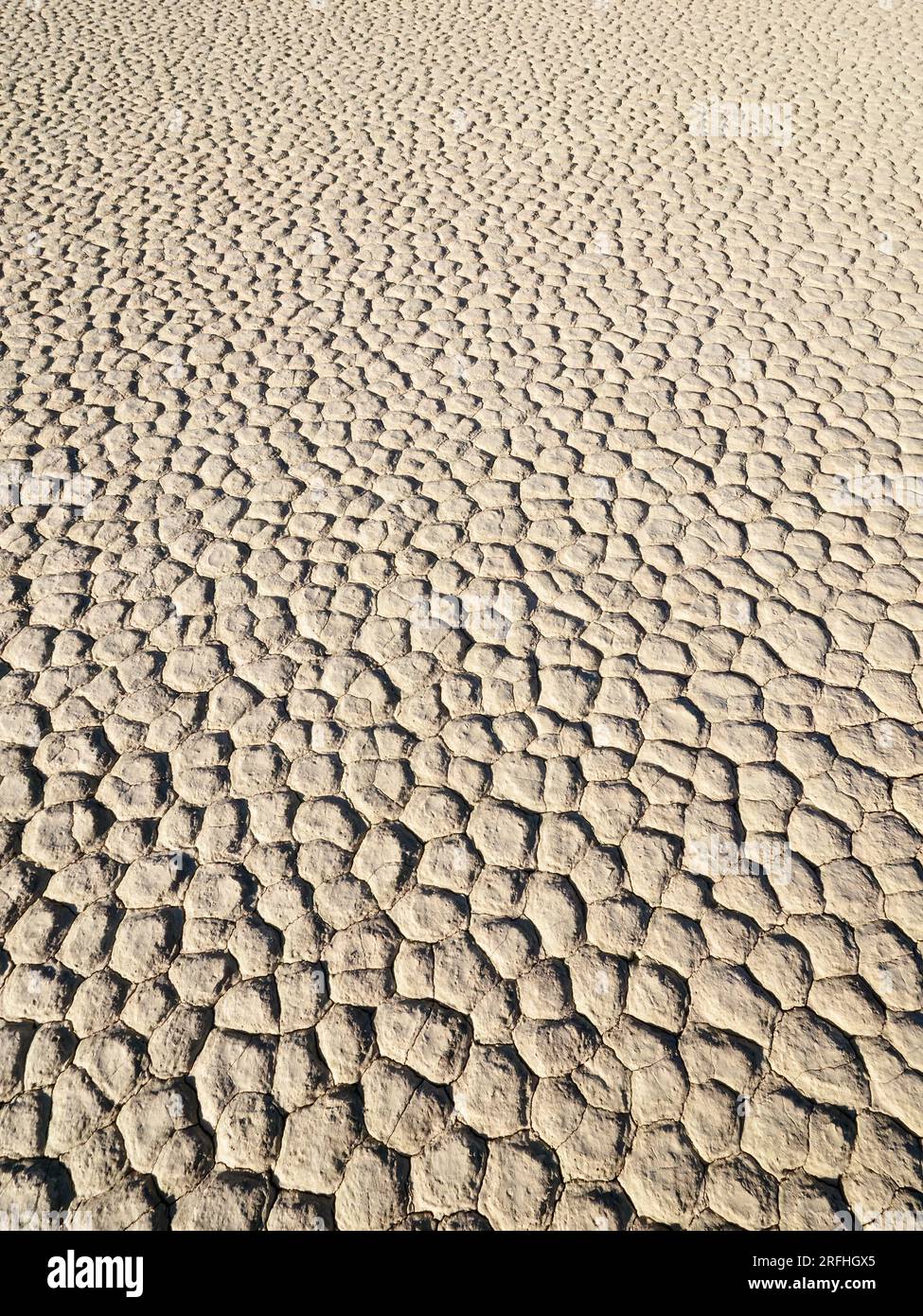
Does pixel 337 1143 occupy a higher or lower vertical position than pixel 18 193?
lower

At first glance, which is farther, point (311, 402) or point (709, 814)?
point (311, 402)

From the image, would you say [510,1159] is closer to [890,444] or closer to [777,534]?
[777,534]

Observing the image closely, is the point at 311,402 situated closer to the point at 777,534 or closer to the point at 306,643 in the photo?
the point at 306,643

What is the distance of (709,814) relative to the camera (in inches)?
93.5

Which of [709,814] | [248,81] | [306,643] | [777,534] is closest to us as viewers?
[709,814]

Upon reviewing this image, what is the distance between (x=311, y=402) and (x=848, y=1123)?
3.12 metres

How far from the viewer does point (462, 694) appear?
8.72ft

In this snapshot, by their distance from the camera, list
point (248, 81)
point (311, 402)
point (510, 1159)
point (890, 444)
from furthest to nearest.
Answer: point (248, 81), point (311, 402), point (890, 444), point (510, 1159)

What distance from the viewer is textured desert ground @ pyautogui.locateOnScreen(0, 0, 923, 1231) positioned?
1.88m

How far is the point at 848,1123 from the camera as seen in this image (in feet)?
6.12

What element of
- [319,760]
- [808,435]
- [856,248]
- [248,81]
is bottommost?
[319,760]

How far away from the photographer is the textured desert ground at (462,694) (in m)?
1.88
